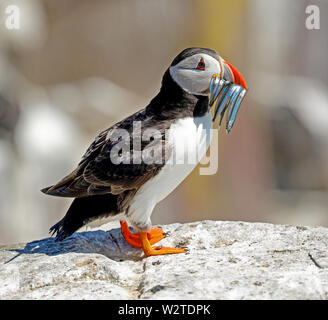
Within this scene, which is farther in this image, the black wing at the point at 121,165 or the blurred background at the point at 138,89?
the blurred background at the point at 138,89

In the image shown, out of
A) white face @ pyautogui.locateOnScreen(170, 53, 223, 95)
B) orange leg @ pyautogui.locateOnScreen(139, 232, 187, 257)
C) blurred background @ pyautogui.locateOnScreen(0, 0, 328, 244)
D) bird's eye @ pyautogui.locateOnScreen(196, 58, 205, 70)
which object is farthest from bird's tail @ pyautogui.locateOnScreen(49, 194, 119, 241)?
blurred background @ pyautogui.locateOnScreen(0, 0, 328, 244)

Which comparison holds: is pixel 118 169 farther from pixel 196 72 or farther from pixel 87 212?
pixel 196 72

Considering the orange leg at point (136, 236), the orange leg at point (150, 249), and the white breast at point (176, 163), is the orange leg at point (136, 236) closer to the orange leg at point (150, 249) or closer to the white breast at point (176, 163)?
the orange leg at point (150, 249)

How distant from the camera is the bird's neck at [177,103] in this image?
12.6 feet

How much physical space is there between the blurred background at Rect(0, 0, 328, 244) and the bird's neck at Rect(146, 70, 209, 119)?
17.5 ft

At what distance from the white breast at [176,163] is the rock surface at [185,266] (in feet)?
1.17

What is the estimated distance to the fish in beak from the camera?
3.76m

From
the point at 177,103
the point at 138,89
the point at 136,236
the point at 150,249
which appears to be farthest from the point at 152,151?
the point at 138,89

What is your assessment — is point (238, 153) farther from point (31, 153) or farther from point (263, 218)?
point (31, 153)

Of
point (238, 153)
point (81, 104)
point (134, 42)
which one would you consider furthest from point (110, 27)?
point (238, 153)

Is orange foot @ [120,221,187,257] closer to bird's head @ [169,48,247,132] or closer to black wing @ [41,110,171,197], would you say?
black wing @ [41,110,171,197]

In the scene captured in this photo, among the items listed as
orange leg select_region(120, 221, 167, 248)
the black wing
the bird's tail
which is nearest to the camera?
the black wing

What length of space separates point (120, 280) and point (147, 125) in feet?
3.59

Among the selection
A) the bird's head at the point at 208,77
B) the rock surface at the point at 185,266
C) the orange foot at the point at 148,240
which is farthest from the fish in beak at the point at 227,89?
the orange foot at the point at 148,240
